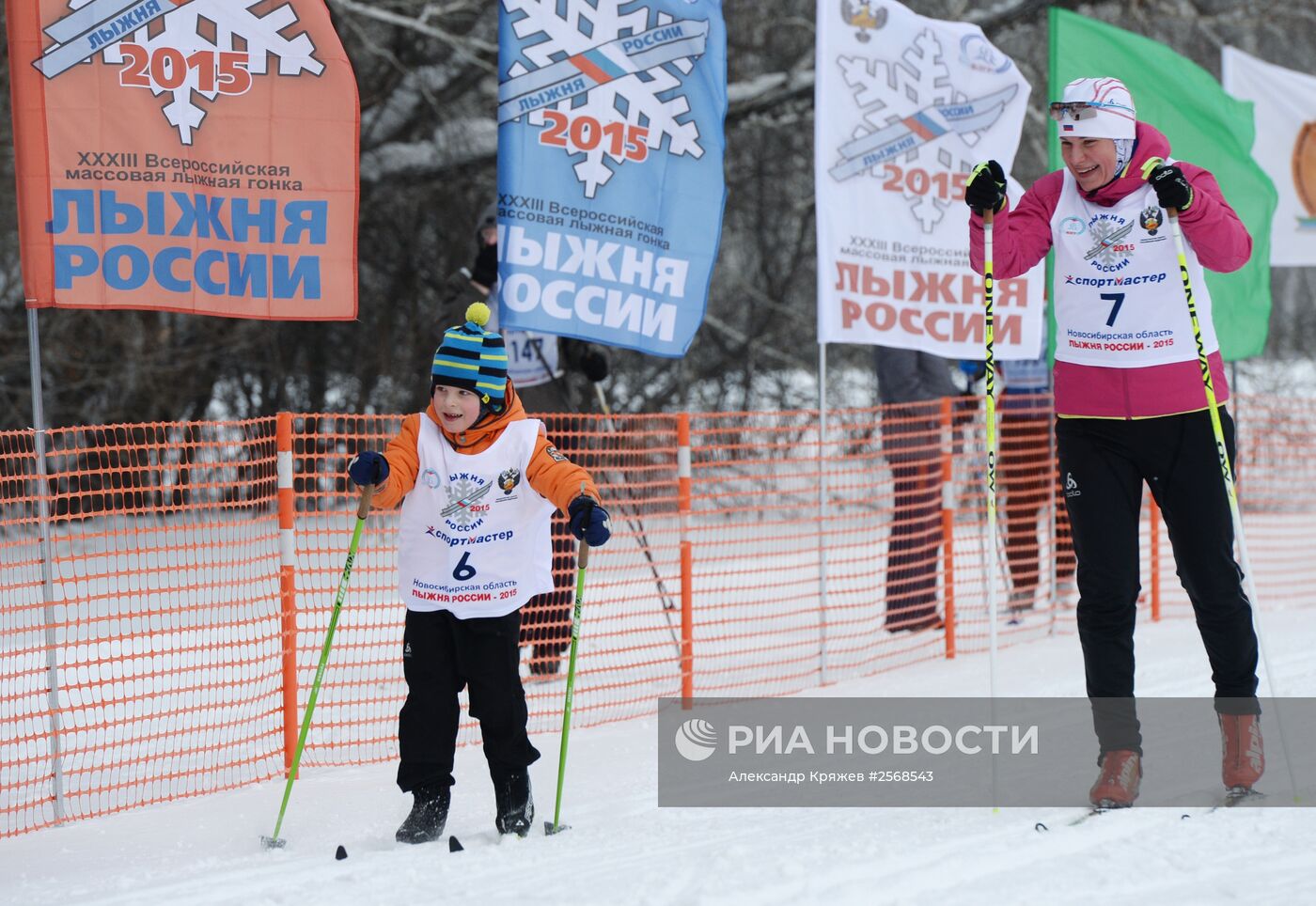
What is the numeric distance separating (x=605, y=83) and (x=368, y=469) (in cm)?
241

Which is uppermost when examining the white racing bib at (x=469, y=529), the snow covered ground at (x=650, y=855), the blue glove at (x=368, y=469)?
the blue glove at (x=368, y=469)

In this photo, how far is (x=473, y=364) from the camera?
4051mm

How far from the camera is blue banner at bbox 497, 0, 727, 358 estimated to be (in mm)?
5570

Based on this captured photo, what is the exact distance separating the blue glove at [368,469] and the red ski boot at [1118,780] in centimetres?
221

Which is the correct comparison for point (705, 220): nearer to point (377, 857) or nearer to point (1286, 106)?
point (377, 857)

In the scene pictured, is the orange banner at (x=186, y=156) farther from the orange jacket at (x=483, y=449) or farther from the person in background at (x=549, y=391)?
the person in background at (x=549, y=391)

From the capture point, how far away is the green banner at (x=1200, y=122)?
745 cm

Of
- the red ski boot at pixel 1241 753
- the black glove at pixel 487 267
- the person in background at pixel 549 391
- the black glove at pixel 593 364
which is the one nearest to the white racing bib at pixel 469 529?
the person in background at pixel 549 391

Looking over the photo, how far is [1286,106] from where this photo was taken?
30.8 feet

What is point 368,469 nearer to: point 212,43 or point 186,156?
point 186,156

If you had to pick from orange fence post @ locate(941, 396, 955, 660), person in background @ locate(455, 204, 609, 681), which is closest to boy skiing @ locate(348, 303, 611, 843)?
person in background @ locate(455, 204, 609, 681)

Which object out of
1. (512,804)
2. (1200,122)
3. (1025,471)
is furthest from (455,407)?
(1200,122)

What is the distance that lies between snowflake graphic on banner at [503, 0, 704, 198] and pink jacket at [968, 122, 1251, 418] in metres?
1.87

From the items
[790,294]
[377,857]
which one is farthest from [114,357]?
[377,857]
